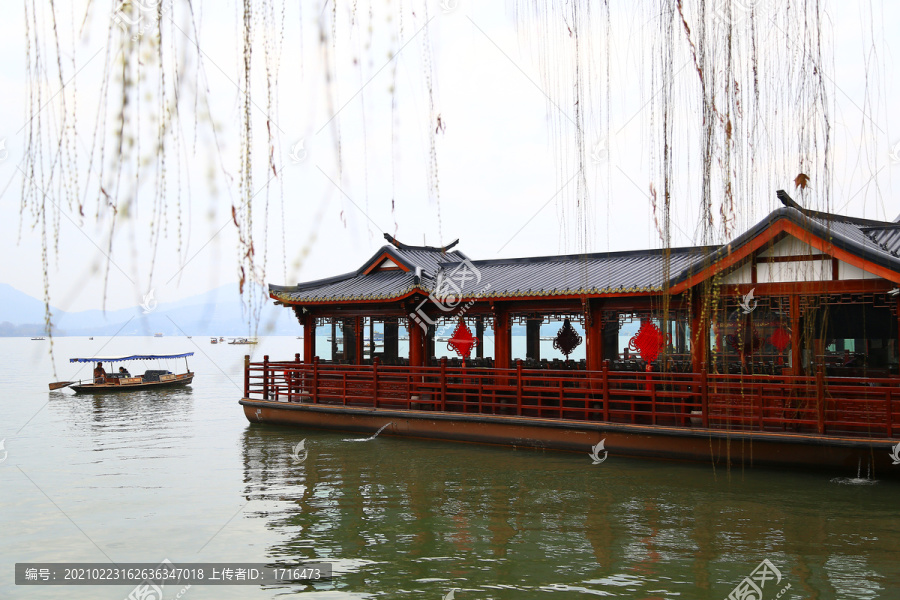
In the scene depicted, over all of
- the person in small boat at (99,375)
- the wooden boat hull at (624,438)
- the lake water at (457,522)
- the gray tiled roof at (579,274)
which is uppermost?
the gray tiled roof at (579,274)

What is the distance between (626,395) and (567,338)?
10.6 ft

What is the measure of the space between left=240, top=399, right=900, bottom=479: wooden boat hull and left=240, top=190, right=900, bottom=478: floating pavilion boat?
25 millimetres

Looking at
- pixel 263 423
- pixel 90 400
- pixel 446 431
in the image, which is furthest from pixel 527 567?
pixel 90 400

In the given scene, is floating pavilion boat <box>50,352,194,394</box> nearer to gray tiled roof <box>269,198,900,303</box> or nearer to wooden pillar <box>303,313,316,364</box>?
wooden pillar <box>303,313,316,364</box>

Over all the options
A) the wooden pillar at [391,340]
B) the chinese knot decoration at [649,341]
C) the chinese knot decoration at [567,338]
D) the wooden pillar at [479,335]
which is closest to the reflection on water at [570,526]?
the chinese knot decoration at [649,341]

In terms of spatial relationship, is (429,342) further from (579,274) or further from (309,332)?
(579,274)

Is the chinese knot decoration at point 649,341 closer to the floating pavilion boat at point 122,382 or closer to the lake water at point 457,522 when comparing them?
the lake water at point 457,522

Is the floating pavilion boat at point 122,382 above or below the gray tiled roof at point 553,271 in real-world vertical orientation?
below

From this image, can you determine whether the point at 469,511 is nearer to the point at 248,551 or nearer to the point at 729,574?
the point at 248,551

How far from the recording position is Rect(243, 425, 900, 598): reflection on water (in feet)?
21.1

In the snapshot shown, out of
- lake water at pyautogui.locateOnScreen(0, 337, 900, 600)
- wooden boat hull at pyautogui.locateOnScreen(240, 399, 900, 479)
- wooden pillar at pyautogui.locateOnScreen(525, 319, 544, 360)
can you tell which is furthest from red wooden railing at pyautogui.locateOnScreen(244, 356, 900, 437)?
wooden pillar at pyautogui.locateOnScreen(525, 319, 544, 360)

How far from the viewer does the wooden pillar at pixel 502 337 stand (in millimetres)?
14094

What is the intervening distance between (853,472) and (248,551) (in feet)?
25.2

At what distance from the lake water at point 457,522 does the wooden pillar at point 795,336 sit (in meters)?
1.64
